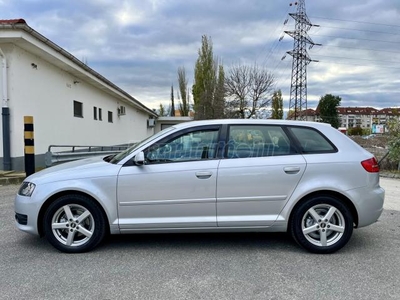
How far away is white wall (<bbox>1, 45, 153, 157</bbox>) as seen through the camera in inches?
327

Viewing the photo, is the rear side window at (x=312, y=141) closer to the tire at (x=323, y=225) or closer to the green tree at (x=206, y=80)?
the tire at (x=323, y=225)

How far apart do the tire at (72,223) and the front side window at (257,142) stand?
173 cm

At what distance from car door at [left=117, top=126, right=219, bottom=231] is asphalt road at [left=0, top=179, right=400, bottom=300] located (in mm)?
403

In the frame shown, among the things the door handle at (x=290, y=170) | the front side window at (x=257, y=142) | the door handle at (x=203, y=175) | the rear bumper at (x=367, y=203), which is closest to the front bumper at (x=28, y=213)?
the door handle at (x=203, y=175)

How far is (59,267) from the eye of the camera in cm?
322

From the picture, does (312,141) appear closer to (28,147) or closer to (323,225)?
(323,225)

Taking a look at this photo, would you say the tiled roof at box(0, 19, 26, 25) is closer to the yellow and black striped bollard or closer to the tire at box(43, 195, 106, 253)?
the yellow and black striped bollard

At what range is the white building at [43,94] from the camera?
317 inches

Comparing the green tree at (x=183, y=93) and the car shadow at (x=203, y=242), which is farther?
the green tree at (x=183, y=93)

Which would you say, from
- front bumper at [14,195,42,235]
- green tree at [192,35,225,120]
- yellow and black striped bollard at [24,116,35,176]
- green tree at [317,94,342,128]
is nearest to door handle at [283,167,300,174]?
front bumper at [14,195,42,235]

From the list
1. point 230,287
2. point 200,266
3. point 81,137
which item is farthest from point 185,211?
point 81,137

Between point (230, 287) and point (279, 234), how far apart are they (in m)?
1.73

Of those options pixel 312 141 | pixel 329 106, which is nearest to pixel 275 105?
pixel 312 141

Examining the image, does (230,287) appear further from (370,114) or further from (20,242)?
(370,114)
